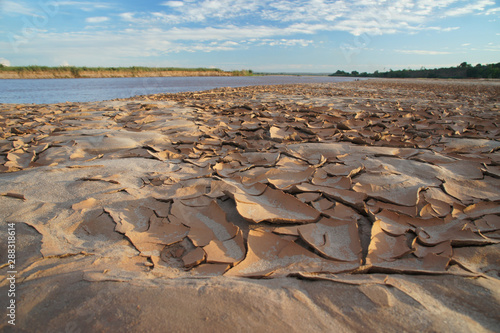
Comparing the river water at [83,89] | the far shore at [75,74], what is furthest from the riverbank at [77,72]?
the river water at [83,89]

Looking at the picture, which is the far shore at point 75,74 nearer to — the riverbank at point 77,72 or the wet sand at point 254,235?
the riverbank at point 77,72

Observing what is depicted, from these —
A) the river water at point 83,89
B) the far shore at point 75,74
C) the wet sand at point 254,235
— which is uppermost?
the far shore at point 75,74

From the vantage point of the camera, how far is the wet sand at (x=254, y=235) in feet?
2.43

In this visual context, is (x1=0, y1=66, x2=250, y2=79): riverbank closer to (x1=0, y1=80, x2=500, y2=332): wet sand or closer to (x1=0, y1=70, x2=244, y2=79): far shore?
(x1=0, y1=70, x2=244, y2=79): far shore

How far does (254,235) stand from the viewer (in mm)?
1176

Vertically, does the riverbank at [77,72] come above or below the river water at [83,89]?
above

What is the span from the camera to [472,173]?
6.13 feet

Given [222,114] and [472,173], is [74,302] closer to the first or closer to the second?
[472,173]

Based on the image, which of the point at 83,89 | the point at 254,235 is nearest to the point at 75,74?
the point at 83,89

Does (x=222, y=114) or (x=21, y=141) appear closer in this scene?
(x=21, y=141)

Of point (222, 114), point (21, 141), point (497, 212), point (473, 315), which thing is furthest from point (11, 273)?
point (222, 114)

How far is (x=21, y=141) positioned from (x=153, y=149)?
57.3 inches

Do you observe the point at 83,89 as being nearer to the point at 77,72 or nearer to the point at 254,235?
the point at 254,235

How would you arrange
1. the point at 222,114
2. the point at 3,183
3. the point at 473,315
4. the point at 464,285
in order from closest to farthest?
the point at 473,315, the point at 464,285, the point at 3,183, the point at 222,114
